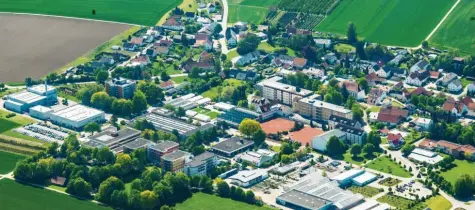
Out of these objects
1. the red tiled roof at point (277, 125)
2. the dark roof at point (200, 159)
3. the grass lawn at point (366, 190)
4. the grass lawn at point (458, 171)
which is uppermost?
the dark roof at point (200, 159)

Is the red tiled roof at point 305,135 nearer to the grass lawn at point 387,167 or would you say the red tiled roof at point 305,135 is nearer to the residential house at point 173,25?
the grass lawn at point 387,167

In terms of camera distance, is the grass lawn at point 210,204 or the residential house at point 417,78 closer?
the grass lawn at point 210,204

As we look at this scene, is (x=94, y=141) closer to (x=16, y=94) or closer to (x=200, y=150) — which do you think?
(x=200, y=150)

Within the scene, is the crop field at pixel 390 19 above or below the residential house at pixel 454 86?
above

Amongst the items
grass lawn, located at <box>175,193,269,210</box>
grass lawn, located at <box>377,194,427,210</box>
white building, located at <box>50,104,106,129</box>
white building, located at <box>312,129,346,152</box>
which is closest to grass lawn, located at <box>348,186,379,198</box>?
grass lawn, located at <box>377,194,427,210</box>

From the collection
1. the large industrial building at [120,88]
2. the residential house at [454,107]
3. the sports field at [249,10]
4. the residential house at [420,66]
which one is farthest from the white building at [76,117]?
the sports field at [249,10]

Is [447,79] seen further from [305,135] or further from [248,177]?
[248,177]

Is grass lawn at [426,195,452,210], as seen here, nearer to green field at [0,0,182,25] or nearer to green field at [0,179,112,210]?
green field at [0,179,112,210]
